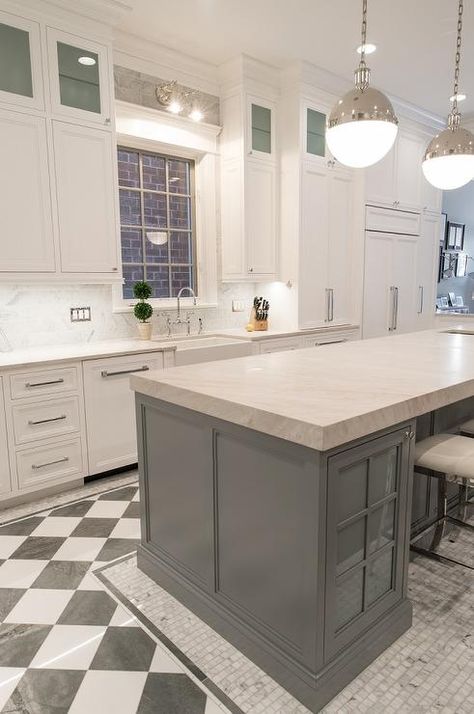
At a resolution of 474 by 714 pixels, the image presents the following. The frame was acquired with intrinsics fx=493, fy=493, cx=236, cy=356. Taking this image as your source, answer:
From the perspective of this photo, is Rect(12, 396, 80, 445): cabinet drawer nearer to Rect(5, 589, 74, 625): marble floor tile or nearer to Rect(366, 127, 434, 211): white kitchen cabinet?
Rect(5, 589, 74, 625): marble floor tile

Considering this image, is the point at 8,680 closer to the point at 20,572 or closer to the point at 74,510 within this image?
the point at 20,572

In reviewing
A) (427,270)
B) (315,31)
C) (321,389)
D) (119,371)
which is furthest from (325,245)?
(321,389)

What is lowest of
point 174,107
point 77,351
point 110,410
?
point 110,410

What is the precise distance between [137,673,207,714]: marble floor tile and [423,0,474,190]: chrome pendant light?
2.61m

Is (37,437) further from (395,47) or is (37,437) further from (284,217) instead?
(395,47)

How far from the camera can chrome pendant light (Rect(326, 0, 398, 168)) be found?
2100 millimetres

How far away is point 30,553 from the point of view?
2467 mm

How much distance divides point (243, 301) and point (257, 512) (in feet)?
11.2

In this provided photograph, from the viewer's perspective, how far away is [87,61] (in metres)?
3.26

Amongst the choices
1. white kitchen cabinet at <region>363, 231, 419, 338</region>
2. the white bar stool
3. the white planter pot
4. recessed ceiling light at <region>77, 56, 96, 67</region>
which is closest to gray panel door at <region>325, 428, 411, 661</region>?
the white bar stool

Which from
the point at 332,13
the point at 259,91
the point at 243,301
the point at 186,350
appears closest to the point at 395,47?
the point at 332,13

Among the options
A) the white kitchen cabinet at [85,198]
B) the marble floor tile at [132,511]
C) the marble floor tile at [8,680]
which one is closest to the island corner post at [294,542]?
the marble floor tile at [8,680]

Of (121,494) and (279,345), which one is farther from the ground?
(279,345)

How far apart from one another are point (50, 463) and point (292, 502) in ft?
6.88
